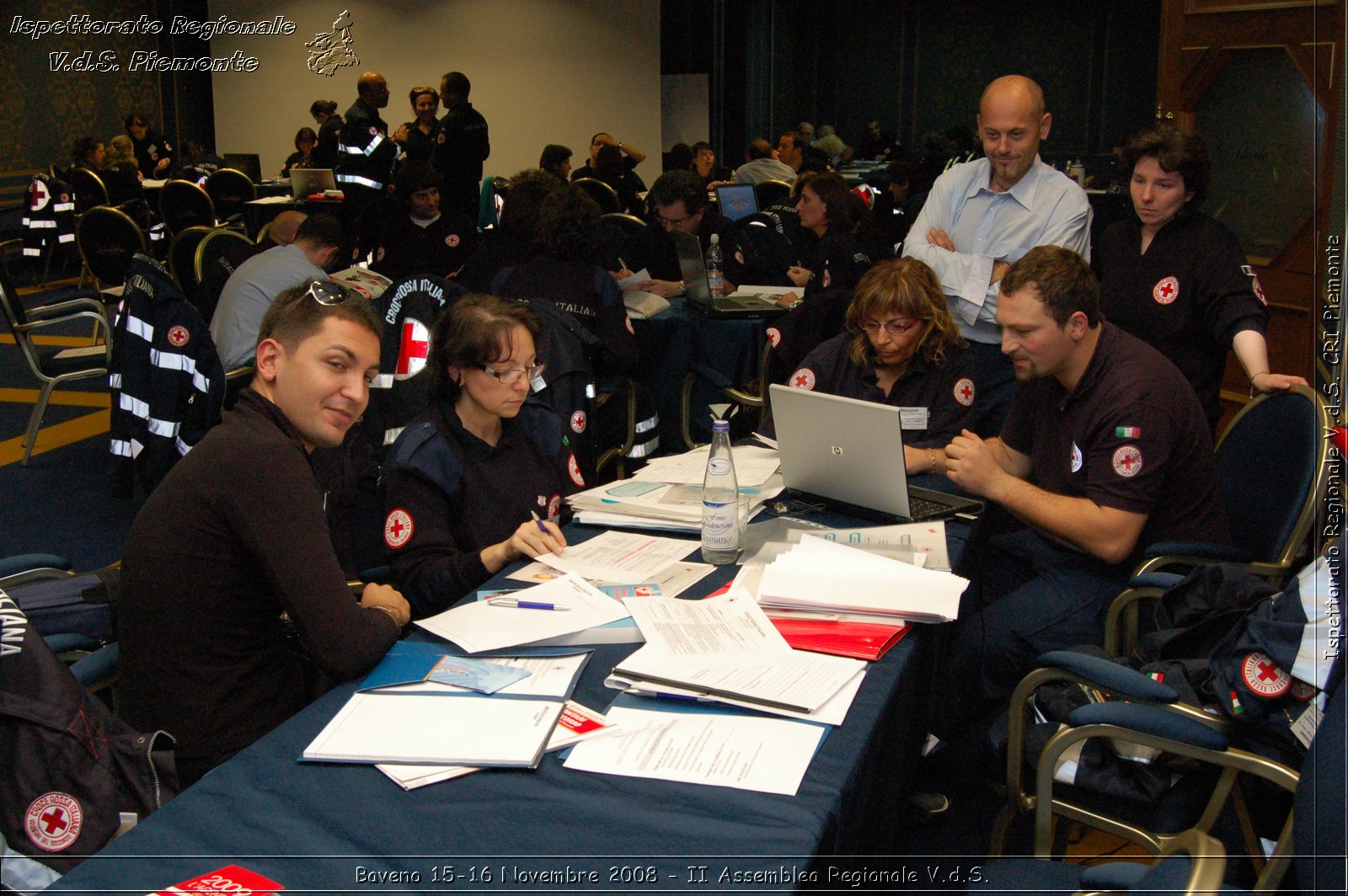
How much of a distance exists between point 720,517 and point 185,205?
781 centimetres

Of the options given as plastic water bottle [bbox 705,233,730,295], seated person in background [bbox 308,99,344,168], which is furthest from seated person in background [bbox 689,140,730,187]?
plastic water bottle [bbox 705,233,730,295]

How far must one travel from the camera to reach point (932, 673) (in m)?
2.10

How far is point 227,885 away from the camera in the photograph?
1048 millimetres

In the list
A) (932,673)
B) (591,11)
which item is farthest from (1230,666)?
(591,11)

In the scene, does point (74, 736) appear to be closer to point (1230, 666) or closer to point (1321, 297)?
point (1230, 666)

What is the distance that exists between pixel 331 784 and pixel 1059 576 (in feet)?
5.58

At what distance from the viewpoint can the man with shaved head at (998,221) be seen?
3.05 meters

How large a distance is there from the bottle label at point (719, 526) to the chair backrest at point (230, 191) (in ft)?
26.3

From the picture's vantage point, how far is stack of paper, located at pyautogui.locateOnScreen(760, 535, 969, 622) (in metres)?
1.72

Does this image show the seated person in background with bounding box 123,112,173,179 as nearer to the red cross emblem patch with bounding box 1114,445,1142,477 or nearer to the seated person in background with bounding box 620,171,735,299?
the seated person in background with bounding box 620,171,735,299

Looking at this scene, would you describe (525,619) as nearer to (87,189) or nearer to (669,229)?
(669,229)

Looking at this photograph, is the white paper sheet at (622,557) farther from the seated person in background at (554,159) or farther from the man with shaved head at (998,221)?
the seated person in background at (554,159)

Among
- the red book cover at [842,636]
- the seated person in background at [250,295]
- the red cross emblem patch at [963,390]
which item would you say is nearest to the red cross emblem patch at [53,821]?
the red book cover at [842,636]

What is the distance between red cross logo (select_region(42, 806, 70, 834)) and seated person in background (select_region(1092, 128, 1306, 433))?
110 inches
